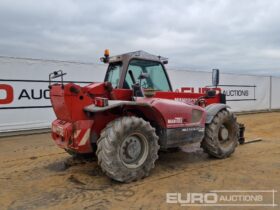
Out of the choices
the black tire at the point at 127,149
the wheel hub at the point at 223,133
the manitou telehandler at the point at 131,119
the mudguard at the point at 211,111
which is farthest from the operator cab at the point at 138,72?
the wheel hub at the point at 223,133

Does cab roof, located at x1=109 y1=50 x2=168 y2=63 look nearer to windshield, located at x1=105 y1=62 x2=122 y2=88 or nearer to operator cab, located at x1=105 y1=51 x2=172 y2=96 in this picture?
operator cab, located at x1=105 y1=51 x2=172 y2=96

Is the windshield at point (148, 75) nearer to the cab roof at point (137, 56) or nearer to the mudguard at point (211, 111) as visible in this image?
the cab roof at point (137, 56)

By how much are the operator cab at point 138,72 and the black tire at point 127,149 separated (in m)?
0.80

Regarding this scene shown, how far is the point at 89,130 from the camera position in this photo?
187 inches

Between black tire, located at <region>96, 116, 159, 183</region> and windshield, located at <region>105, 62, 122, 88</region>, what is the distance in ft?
3.90

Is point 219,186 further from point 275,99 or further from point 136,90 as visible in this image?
point 275,99

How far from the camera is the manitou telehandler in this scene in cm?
458

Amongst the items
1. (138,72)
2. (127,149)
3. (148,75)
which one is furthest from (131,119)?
(138,72)

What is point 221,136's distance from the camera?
630 cm

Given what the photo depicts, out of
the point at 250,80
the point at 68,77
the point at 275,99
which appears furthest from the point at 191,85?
the point at 275,99

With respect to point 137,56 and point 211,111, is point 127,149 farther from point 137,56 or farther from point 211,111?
point 211,111

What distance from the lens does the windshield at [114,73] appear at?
567cm

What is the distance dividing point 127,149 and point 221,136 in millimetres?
2477

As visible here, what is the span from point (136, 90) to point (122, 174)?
1.56m
